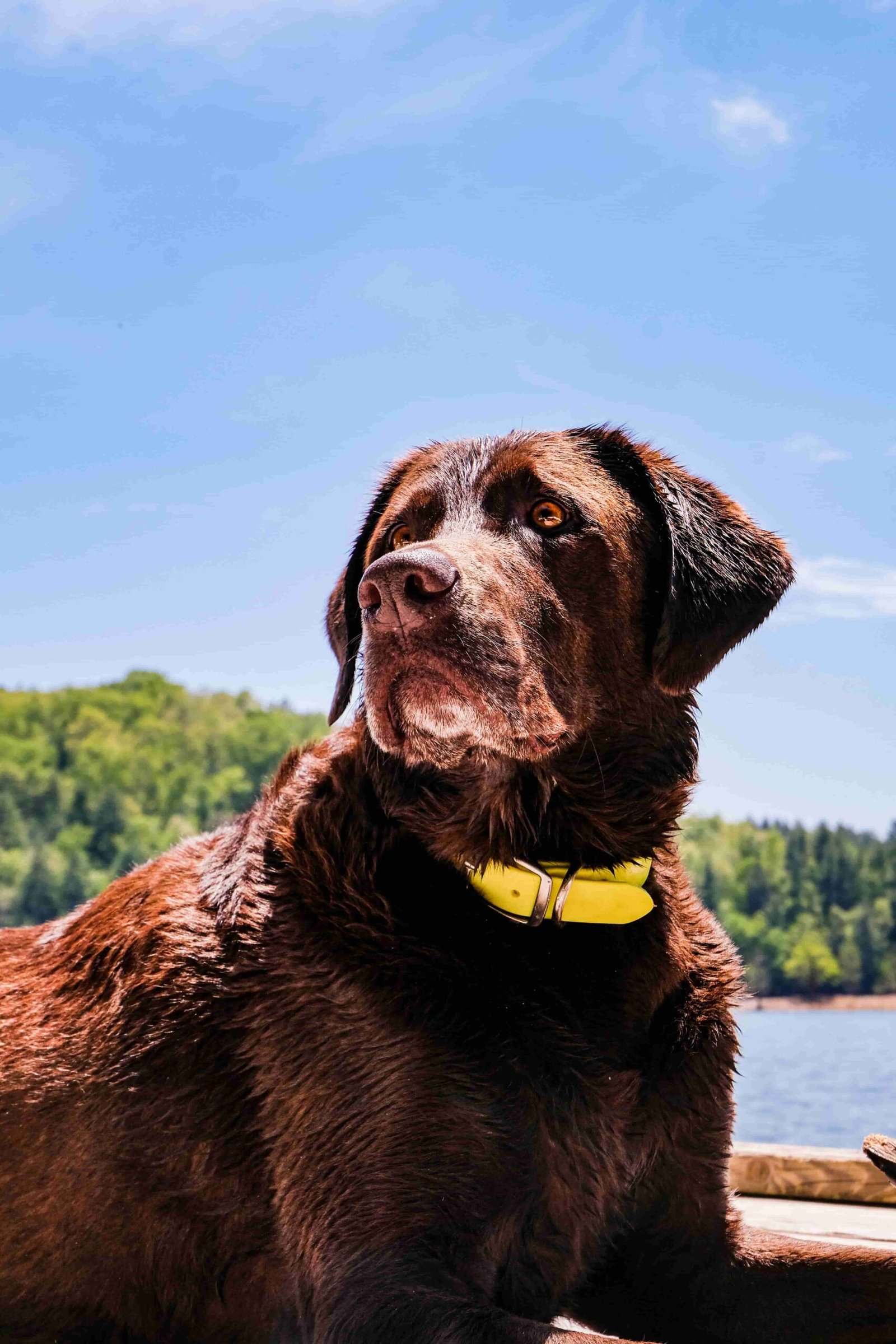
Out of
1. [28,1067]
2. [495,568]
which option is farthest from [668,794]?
[28,1067]

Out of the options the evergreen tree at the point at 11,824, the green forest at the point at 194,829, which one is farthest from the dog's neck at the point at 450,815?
the evergreen tree at the point at 11,824

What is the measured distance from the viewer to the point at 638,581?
2.85 meters

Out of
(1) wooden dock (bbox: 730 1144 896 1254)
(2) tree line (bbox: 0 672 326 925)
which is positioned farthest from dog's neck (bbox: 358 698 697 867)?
(2) tree line (bbox: 0 672 326 925)

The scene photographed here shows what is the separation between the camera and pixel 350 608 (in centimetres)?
326

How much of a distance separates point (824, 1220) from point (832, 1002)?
95310 millimetres

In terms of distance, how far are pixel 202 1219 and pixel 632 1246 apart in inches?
35.1

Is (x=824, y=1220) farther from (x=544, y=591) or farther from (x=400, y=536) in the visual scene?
(x=400, y=536)

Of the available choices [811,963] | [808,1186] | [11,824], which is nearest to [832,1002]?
[811,963]

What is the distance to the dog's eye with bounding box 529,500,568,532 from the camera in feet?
9.13

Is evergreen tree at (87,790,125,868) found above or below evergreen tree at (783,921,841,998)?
above

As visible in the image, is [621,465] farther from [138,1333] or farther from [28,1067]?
[138,1333]

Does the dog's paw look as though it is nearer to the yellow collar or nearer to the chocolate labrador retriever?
the chocolate labrador retriever

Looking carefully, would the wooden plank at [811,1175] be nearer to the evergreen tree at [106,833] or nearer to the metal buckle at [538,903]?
the metal buckle at [538,903]

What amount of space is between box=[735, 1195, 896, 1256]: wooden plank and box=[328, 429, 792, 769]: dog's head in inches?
52.6
